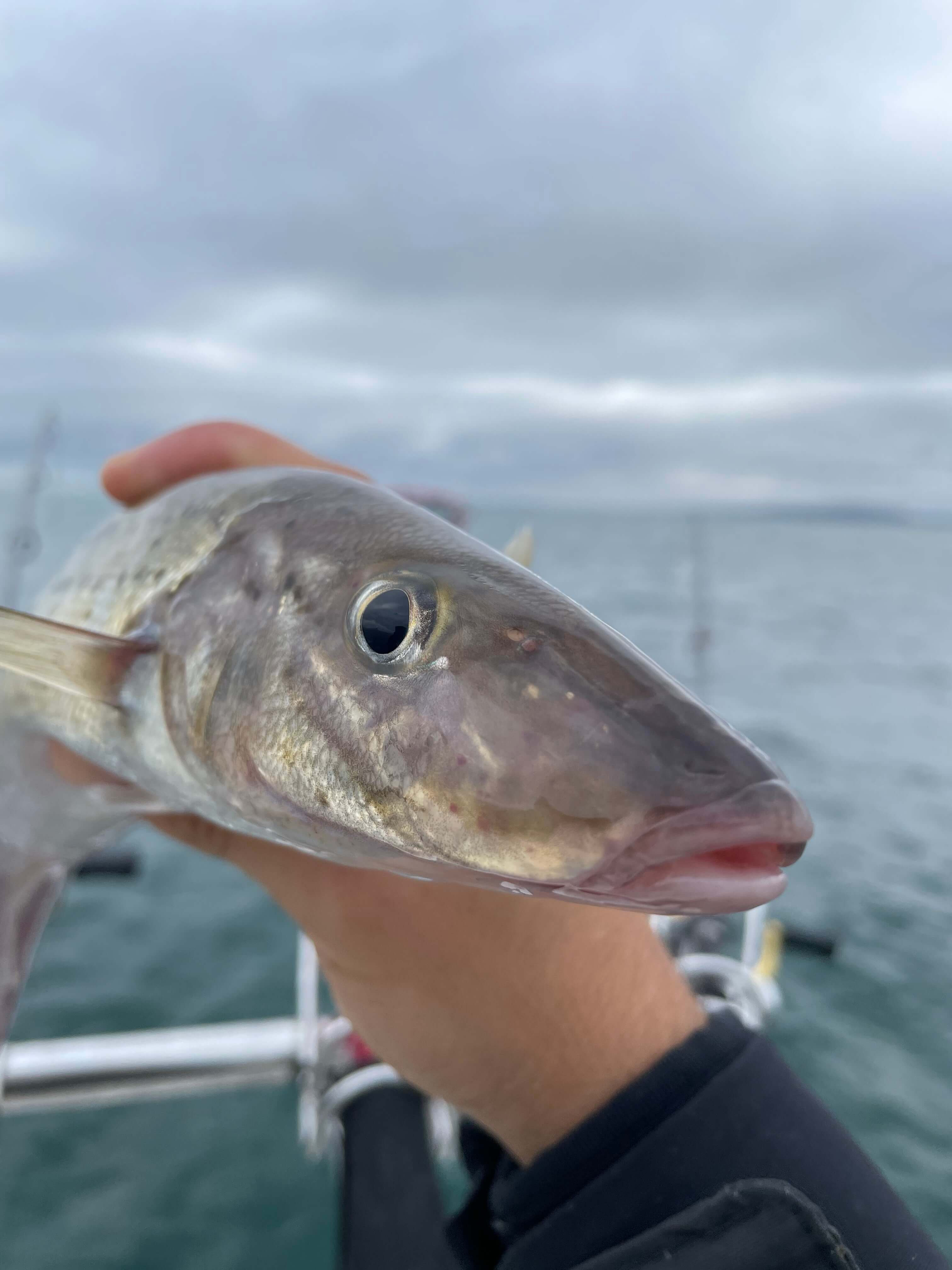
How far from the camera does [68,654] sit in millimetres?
1846

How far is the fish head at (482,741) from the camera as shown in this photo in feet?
3.72

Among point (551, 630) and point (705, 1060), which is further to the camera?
point (705, 1060)

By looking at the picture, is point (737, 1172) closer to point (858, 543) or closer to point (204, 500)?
point (204, 500)

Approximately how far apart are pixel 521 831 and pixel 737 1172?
2.72 feet

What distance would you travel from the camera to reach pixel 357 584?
157 cm

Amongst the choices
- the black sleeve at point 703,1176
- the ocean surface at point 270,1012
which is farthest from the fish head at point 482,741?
the ocean surface at point 270,1012

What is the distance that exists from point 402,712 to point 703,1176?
103 centimetres

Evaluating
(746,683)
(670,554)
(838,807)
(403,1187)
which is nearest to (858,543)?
(670,554)

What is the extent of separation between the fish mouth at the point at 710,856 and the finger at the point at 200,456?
6.49ft

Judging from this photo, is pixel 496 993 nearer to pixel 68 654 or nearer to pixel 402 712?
pixel 402 712

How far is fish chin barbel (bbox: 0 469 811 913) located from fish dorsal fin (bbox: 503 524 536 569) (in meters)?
0.81

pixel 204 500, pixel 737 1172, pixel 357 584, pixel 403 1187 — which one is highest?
pixel 204 500

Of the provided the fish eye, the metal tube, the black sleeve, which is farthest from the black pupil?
the metal tube

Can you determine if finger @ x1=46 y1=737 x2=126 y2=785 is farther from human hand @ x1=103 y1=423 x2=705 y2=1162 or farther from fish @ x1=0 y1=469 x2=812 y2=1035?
human hand @ x1=103 y1=423 x2=705 y2=1162
